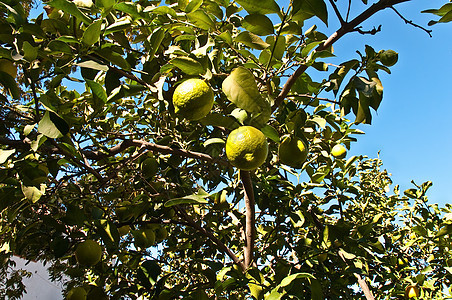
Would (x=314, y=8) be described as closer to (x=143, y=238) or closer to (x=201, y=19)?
(x=201, y=19)

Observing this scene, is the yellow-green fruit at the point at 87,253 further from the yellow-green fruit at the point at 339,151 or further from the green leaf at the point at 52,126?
the yellow-green fruit at the point at 339,151

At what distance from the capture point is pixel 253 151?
140 centimetres

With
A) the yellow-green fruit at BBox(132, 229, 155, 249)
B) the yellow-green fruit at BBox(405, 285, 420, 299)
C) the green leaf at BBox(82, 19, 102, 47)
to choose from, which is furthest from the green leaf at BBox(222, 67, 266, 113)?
the yellow-green fruit at BBox(405, 285, 420, 299)

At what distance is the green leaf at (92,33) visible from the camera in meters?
1.21

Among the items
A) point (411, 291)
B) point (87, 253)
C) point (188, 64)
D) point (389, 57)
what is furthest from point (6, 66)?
point (411, 291)

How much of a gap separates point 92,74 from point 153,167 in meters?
0.91

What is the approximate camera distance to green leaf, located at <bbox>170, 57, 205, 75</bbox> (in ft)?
4.11

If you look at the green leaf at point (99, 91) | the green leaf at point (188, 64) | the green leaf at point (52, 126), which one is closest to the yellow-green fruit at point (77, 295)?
the green leaf at point (52, 126)

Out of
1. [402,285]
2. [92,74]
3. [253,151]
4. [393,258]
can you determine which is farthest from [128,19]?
[402,285]

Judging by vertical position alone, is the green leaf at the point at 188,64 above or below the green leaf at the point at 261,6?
below

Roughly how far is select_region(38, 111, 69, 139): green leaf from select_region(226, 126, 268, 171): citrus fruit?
0.71 meters

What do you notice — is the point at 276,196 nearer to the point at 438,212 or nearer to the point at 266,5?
the point at 266,5

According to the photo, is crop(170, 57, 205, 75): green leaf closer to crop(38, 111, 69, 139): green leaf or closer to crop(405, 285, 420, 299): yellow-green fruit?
crop(38, 111, 69, 139): green leaf

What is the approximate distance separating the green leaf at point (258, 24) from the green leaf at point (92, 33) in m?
0.55
